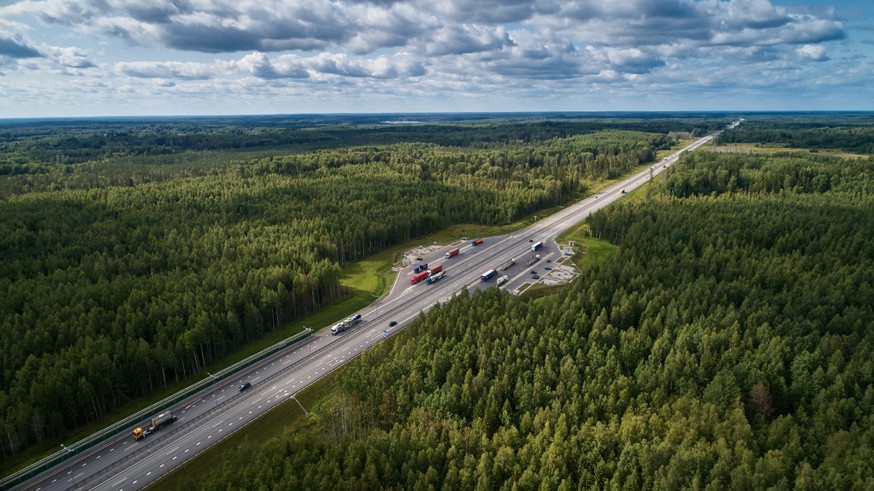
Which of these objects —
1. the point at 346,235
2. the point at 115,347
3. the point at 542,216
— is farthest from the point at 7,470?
the point at 542,216

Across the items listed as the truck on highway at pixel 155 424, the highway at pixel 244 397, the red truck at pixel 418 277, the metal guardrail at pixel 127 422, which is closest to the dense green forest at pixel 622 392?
the highway at pixel 244 397

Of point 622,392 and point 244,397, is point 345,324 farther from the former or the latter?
point 622,392

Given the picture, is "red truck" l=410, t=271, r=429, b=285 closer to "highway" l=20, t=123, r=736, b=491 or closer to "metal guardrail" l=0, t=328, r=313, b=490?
"highway" l=20, t=123, r=736, b=491

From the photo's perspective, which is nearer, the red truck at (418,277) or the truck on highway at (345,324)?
the truck on highway at (345,324)

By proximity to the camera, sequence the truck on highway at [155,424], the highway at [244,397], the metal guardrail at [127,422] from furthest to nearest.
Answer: the truck on highway at [155,424] < the highway at [244,397] < the metal guardrail at [127,422]

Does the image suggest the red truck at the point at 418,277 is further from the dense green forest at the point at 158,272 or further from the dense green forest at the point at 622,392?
the dense green forest at the point at 622,392

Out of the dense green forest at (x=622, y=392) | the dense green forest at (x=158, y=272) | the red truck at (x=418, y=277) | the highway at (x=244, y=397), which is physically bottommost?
the highway at (x=244, y=397)

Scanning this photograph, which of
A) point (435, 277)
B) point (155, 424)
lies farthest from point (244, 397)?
point (435, 277)
